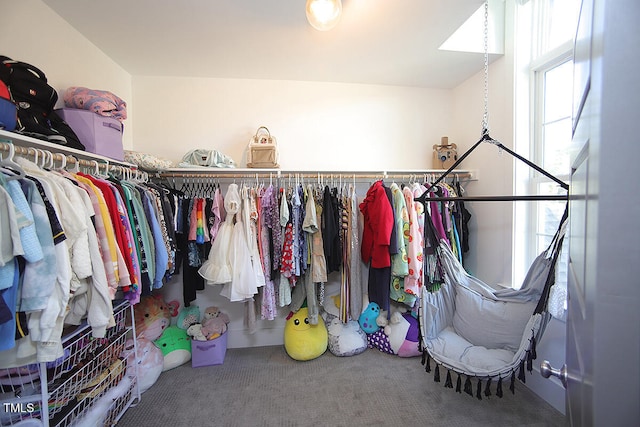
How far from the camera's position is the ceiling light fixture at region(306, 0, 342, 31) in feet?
4.27

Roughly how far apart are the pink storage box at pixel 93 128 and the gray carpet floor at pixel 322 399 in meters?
1.70

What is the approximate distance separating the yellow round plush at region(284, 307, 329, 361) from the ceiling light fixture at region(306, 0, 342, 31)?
6.96ft

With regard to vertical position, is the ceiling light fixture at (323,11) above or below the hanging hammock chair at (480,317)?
above

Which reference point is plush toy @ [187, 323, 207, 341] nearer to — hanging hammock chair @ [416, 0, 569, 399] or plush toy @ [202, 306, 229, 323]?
plush toy @ [202, 306, 229, 323]

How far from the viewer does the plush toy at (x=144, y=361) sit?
1729 mm

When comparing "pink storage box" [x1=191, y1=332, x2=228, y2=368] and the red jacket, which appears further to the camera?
"pink storage box" [x1=191, y1=332, x2=228, y2=368]

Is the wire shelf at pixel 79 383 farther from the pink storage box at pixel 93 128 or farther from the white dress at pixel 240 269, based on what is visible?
the pink storage box at pixel 93 128

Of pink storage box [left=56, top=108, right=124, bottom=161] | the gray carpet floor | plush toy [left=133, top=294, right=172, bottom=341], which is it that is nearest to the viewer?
pink storage box [left=56, top=108, right=124, bottom=161]

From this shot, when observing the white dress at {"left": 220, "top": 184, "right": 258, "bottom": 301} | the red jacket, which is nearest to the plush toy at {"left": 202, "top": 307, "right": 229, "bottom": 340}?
the white dress at {"left": 220, "top": 184, "right": 258, "bottom": 301}

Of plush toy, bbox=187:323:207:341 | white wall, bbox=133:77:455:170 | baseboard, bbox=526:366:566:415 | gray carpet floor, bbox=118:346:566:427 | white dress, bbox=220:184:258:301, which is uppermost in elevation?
white wall, bbox=133:77:455:170

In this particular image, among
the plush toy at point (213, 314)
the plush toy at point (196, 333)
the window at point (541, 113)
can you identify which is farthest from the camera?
the plush toy at point (213, 314)

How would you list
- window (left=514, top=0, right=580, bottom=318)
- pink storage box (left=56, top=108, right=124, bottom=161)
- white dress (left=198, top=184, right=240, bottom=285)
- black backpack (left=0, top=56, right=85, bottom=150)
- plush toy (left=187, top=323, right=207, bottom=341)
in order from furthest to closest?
plush toy (left=187, top=323, right=207, bottom=341) < white dress (left=198, top=184, right=240, bottom=285) < window (left=514, top=0, right=580, bottom=318) < pink storage box (left=56, top=108, right=124, bottom=161) < black backpack (left=0, top=56, right=85, bottom=150)

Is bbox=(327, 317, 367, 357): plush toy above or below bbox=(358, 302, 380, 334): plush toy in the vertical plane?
below

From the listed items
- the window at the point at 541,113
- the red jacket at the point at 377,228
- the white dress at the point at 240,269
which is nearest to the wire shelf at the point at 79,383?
the white dress at the point at 240,269
